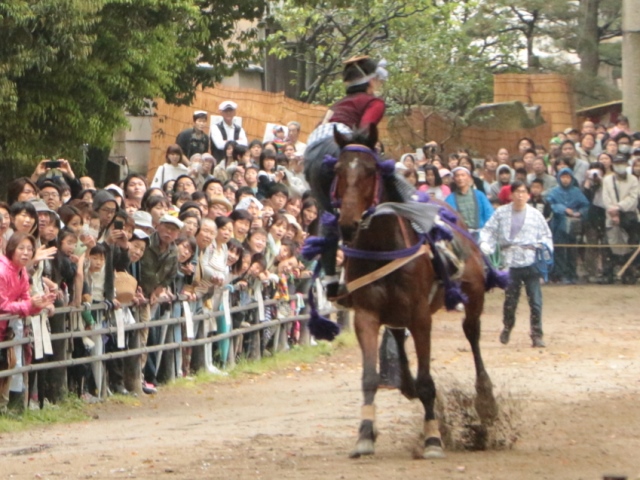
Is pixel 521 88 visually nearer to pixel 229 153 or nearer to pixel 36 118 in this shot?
pixel 229 153

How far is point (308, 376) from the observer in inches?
601

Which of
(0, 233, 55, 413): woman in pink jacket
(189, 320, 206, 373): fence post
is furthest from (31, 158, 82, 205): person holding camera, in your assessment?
(0, 233, 55, 413): woman in pink jacket

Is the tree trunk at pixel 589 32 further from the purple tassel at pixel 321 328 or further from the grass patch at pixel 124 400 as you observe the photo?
the purple tassel at pixel 321 328

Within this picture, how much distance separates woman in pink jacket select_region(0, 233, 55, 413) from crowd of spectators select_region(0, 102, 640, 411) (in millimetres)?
12

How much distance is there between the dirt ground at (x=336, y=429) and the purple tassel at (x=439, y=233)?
1.40m

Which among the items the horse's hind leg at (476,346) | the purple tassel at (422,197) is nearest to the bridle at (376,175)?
the purple tassel at (422,197)

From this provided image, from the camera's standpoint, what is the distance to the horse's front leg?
30.7 feet

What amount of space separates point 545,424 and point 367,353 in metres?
2.16

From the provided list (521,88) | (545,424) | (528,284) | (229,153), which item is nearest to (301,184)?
(229,153)

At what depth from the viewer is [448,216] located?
1127 centimetres

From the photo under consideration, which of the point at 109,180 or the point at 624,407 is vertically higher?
the point at 109,180

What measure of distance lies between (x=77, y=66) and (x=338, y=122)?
453 centimetres

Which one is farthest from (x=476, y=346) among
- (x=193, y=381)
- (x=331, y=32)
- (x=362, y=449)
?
(x=331, y=32)

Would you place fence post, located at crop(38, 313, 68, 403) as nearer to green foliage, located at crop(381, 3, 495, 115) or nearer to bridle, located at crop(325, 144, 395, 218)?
bridle, located at crop(325, 144, 395, 218)
